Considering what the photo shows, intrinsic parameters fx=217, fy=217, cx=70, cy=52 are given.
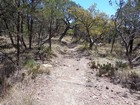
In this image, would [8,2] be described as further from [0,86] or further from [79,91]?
[79,91]

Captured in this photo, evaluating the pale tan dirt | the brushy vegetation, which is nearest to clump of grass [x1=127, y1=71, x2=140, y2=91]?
the brushy vegetation

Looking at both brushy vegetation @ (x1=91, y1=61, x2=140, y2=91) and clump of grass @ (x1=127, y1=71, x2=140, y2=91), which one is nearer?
clump of grass @ (x1=127, y1=71, x2=140, y2=91)

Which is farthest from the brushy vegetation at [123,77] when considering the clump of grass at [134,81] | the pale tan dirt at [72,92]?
the pale tan dirt at [72,92]

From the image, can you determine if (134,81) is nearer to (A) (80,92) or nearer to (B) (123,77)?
(B) (123,77)

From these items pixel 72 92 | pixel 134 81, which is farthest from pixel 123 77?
pixel 72 92

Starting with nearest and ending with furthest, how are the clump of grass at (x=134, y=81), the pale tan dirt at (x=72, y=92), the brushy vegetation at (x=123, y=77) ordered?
the pale tan dirt at (x=72, y=92)
the clump of grass at (x=134, y=81)
the brushy vegetation at (x=123, y=77)

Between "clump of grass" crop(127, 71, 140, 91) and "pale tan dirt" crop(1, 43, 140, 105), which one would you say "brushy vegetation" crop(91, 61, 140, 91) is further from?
"pale tan dirt" crop(1, 43, 140, 105)

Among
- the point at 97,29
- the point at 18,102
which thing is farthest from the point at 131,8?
the point at 97,29

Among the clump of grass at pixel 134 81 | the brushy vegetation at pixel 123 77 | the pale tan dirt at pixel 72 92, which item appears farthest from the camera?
the brushy vegetation at pixel 123 77

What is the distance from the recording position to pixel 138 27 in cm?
1642

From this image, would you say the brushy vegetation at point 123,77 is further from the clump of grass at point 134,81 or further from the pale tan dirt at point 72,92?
the pale tan dirt at point 72,92

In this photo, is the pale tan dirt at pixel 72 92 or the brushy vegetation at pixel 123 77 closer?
the pale tan dirt at pixel 72 92

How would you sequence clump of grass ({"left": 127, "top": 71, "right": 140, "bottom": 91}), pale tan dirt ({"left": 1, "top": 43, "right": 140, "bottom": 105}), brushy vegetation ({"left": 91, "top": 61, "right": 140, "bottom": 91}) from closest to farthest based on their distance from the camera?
pale tan dirt ({"left": 1, "top": 43, "right": 140, "bottom": 105})
clump of grass ({"left": 127, "top": 71, "right": 140, "bottom": 91})
brushy vegetation ({"left": 91, "top": 61, "right": 140, "bottom": 91})

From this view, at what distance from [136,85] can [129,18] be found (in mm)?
7491
